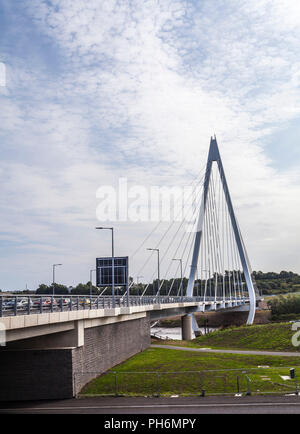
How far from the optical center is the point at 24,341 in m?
27.7

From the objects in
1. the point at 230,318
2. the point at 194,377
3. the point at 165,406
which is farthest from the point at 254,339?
the point at 230,318

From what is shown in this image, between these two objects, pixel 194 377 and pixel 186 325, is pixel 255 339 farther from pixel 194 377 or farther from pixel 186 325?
pixel 194 377

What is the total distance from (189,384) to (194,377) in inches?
71.0

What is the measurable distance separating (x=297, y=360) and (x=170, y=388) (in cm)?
1482

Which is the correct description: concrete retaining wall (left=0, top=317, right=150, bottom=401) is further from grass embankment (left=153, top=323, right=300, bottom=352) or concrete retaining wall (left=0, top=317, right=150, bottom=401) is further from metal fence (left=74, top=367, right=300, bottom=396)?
grass embankment (left=153, top=323, right=300, bottom=352)

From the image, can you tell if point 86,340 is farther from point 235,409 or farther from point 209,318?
point 209,318

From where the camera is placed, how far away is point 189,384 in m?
28.5

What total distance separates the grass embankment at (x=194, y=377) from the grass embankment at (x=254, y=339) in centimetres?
1025

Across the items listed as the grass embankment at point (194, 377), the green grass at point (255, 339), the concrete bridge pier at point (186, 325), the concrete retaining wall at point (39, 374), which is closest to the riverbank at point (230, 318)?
the concrete bridge pier at point (186, 325)

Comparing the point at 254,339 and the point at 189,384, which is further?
the point at 254,339

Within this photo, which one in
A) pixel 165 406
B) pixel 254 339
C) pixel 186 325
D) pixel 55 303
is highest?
pixel 55 303

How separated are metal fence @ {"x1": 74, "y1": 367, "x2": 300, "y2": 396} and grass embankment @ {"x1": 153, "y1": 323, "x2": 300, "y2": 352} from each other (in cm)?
1826
